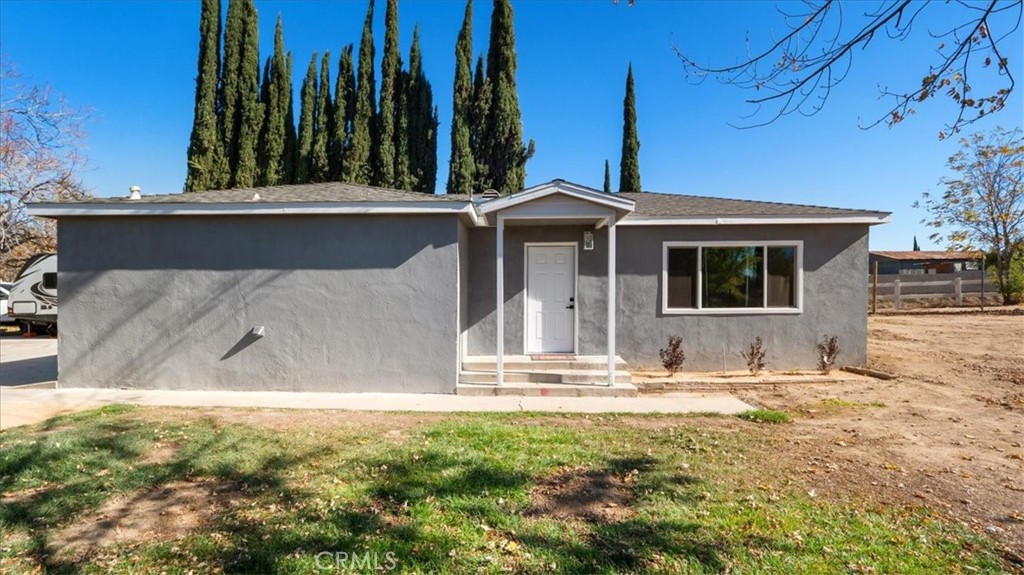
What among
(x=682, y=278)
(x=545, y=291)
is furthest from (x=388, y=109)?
(x=682, y=278)

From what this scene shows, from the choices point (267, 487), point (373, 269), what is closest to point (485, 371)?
point (373, 269)

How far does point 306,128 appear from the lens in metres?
20.0

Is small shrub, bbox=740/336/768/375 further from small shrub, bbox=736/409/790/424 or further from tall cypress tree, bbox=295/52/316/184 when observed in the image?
tall cypress tree, bbox=295/52/316/184

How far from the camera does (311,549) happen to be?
8.95ft

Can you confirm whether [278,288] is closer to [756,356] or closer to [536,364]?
[536,364]

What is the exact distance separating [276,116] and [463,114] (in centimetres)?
812

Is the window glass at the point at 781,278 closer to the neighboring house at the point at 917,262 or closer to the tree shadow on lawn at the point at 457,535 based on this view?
the tree shadow on lawn at the point at 457,535

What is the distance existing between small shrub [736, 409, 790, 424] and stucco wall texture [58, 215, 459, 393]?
4.02 m

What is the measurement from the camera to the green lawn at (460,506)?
2656 mm

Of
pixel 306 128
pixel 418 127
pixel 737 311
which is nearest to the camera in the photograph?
pixel 737 311

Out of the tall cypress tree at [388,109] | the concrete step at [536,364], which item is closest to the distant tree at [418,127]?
the tall cypress tree at [388,109]

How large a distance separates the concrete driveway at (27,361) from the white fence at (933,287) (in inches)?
917

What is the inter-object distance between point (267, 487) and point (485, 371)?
4199mm

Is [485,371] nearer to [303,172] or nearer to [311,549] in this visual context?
[311,549]
